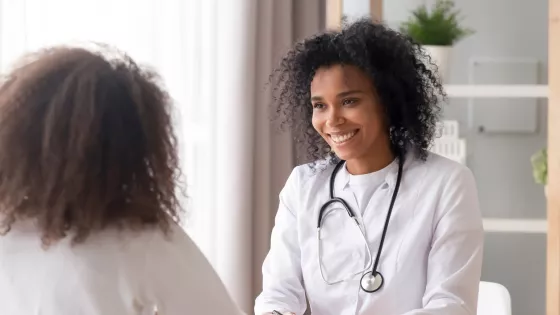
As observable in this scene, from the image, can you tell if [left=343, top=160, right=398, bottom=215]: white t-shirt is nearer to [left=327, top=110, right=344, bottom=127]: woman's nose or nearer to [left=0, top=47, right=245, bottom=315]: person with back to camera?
[left=327, top=110, right=344, bottom=127]: woman's nose

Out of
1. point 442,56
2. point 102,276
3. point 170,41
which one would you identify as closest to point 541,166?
point 442,56

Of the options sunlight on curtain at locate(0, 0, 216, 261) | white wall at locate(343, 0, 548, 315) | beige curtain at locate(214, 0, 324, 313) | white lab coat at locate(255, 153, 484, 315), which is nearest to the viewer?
white lab coat at locate(255, 153, 484, 315)

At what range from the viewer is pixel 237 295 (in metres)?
2.32

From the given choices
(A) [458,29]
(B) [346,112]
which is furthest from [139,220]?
(A) [458,29]

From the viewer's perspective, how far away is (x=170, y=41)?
2.21m

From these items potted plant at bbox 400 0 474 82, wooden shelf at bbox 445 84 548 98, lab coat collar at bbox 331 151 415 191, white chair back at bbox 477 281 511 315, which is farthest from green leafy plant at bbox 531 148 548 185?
lab coat collar at bbox 331 151 415 191

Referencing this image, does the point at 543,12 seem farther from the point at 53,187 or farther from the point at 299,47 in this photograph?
the point at 53,187

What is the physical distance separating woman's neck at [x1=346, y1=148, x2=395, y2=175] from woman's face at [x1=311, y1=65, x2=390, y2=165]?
3 cm

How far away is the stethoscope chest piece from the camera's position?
1571mm

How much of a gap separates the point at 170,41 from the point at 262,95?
30cm

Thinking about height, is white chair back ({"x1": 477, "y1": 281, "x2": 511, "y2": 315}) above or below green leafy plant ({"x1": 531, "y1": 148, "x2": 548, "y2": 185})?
below

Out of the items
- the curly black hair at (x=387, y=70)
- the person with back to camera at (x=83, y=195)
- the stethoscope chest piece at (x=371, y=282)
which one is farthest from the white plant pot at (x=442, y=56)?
the person with back to camera at (x=83, y=195)

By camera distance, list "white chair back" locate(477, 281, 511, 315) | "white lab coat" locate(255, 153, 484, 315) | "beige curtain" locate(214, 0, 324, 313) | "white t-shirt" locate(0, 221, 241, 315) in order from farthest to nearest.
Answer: "beige curtain" locate(214, 0, 324, 313) → "white chair back" locate(477, 281, 511, 315) → "white lab coat" locate(255, 153, 484, 315) → "white t-shirt" locate(0, 221, 241, 315)

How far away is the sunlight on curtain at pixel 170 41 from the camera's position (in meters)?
1.99
